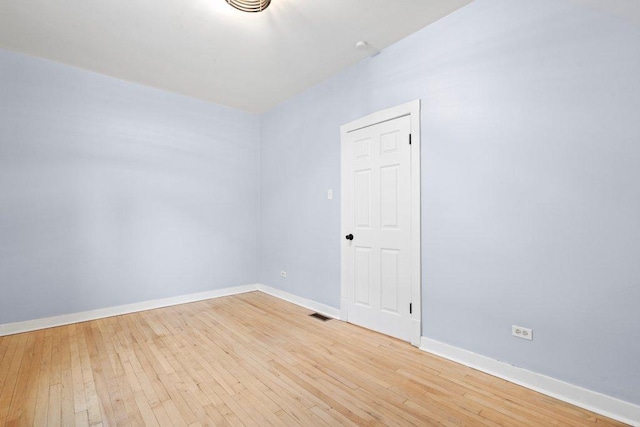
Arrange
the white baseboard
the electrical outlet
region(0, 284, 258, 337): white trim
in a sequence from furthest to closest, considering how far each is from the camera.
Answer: the white baseboard → region(0, 284, 258, 337): white trim → the electrical outlet

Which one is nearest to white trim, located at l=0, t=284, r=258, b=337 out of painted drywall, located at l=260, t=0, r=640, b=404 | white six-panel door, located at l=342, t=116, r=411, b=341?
white six-panel door, located at l=342, t=116, r=411, b=341

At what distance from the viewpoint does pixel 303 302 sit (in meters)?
4.04

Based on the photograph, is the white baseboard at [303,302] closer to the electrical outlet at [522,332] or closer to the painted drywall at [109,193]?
the painted drywall at [109,193]

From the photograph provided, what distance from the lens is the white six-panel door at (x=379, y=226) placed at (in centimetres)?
287

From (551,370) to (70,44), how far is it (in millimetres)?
5195

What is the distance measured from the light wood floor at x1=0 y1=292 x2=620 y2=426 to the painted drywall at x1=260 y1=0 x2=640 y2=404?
0.42 m

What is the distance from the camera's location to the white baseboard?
3.60 metres

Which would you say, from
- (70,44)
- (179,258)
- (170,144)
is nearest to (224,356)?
(179,258)

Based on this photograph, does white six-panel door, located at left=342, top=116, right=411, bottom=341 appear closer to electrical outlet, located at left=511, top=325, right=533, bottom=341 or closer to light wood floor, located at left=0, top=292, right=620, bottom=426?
light wood floor, located at left=0, top=292, right=620, bottom=426

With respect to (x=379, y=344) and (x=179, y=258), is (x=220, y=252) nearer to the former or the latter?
(x=179, y=258)

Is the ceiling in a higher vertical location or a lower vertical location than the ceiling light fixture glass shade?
higher

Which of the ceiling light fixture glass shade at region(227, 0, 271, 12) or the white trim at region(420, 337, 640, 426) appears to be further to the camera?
the ceiling light fixture glass shade at region(227, 0, 271, 12)

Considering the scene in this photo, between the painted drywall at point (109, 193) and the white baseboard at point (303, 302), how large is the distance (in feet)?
1.65

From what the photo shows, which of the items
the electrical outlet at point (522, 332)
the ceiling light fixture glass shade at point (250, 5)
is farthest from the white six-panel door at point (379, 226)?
the ceiling light fixture glass shade at point (250, 5)
